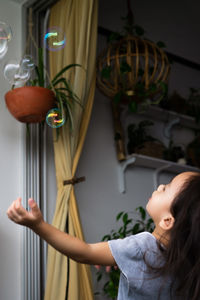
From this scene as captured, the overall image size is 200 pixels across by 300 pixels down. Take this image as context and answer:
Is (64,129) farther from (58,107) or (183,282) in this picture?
(183,282)

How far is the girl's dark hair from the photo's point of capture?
4.57 ft

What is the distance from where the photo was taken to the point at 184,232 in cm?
143

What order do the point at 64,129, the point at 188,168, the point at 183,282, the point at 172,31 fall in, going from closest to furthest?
the point at 183,282, the point at 64,129, the point at 188,168, the point at 172,31

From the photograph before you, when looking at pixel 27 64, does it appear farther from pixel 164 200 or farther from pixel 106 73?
pixel 164 200

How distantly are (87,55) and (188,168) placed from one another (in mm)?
1451

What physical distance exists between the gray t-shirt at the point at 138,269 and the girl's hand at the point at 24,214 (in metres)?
0.26

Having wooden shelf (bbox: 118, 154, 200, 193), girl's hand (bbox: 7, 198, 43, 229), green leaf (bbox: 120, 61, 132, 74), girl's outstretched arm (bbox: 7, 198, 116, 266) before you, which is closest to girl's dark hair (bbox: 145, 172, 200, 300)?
girl's outstretched arm (bbox: 7, 198, 116, 266)

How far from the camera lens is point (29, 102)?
9.06ft

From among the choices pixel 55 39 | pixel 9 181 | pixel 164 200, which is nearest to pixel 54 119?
pixel 55 39

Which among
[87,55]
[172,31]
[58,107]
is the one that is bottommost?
[58,107]

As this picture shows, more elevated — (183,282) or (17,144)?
(17,144)

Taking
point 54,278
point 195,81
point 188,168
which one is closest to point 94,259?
point 54,278

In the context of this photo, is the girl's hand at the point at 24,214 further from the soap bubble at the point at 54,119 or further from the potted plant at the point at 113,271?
the potted plant at the point at 113,271

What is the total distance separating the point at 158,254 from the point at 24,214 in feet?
1.40
